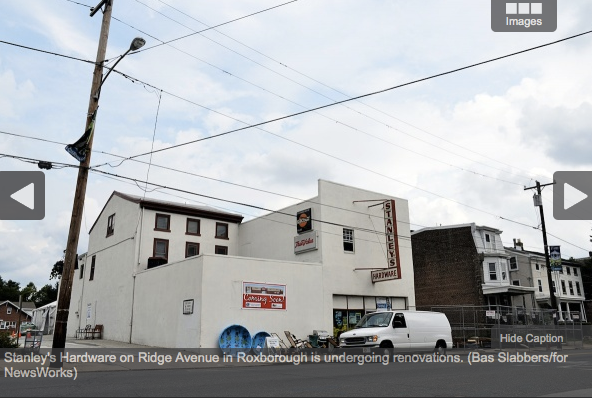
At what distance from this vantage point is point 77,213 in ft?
49.3

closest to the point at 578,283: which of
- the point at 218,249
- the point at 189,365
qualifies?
the point at 218,249

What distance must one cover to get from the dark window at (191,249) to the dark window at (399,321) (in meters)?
16.9

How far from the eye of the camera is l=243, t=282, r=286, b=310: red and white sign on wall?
78.2 feet

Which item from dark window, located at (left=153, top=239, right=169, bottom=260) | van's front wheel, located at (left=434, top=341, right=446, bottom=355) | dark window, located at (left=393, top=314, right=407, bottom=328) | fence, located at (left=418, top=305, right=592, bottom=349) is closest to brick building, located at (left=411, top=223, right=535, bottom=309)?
fence, located at (left=418, top=305, right=592, bottom=349)

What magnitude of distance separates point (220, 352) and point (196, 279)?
343 cm

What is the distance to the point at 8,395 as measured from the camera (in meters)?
8.77

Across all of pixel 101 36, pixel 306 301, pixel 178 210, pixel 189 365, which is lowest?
pixel 189 365

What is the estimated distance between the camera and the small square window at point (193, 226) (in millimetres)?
33219

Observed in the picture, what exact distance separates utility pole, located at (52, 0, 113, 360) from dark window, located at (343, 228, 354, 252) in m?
16.2

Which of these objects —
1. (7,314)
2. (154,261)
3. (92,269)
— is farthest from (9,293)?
(154,261)

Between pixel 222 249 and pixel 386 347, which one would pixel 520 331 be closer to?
Result: pixel 386 347

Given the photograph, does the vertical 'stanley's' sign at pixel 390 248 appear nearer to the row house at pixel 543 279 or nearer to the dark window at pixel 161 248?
the dark window at pixel 161 248

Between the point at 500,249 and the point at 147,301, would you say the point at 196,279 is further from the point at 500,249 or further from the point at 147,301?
the point at 500,249

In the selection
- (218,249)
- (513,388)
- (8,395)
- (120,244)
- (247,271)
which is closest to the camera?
(8,395)
